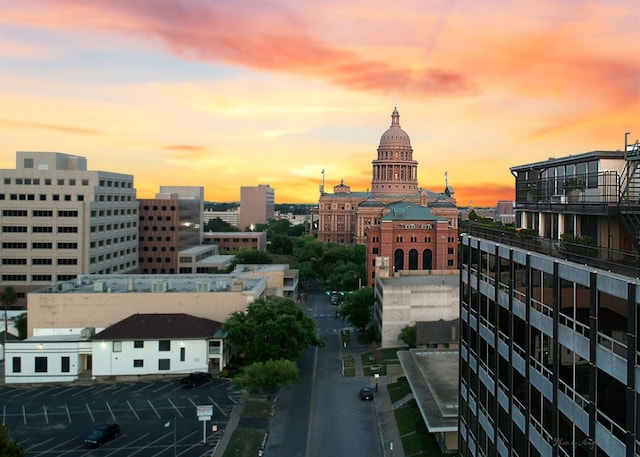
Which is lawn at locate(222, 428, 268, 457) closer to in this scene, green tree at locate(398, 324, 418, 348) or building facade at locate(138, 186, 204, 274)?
green tree at locate(398, 324, 418, 348)

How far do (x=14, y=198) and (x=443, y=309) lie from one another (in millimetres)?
91932

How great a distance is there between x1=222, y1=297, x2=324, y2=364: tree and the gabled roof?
4213 mm

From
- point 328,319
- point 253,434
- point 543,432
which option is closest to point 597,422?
point 543,432

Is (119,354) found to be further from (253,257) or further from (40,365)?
(253,257)

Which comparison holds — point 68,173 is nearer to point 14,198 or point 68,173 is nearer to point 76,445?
point 14,198

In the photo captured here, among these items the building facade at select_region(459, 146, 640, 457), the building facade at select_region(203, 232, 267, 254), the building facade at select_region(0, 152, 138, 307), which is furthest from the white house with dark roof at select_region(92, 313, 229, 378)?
the building facade at select_region(203, 232, 267, 254)

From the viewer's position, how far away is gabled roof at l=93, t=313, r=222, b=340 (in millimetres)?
66312

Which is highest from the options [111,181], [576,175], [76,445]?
[111,181]

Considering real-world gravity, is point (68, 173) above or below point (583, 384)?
above

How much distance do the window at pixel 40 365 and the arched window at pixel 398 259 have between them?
84.5m

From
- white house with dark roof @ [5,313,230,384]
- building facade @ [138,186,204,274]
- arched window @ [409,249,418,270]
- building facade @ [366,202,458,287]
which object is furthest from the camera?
building facade @ [138,186,204,274]

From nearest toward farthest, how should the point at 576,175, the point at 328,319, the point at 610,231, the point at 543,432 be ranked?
the point at 543,432 < the point at 610,231 < the point at 576,175 < the point at 328,319

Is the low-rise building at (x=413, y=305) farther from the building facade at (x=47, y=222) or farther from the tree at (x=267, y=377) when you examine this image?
the building facade at (x=47, y=222)

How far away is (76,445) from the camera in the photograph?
4716 cm
